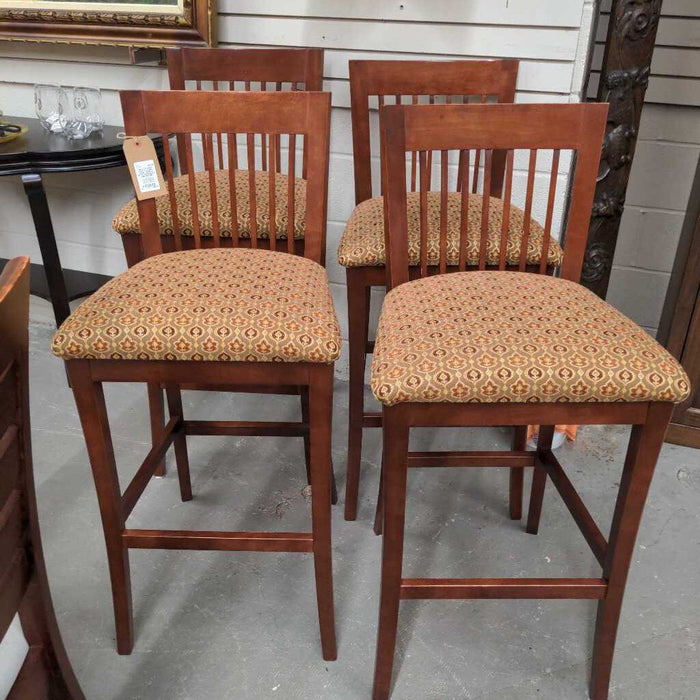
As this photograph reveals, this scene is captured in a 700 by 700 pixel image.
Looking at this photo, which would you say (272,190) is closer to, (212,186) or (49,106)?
(212,186)

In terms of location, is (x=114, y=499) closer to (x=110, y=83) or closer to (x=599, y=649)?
(x=599, y=649)

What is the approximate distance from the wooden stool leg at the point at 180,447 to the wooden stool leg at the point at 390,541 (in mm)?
683

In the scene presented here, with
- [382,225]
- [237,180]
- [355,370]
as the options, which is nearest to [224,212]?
[237,180]

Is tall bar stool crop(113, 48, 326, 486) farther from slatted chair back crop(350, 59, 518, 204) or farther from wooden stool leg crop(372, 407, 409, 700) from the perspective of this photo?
wooden stool leg crop(372, 407, 409, 700)

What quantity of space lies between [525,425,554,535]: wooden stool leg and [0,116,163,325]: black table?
152 centimetres

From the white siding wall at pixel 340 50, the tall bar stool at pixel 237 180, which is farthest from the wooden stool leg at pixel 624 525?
the white siding wall at pixel 340 50

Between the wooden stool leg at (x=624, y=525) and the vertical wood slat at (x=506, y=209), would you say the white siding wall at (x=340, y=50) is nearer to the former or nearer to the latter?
the vertical wood slat at (x=506, y=209)

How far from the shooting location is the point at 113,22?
221 centimetres

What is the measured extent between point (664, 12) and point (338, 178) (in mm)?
1197

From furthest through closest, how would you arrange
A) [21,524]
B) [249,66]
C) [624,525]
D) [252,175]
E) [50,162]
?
[50,162] < [249,66] < [252,175] < [624,525] < [21,524]

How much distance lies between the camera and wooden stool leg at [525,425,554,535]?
1586mm

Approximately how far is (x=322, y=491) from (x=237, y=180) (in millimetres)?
950

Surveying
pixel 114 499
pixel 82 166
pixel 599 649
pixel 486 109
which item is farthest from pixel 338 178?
pixel 599 649

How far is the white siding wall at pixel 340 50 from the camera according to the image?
6.32 ft
